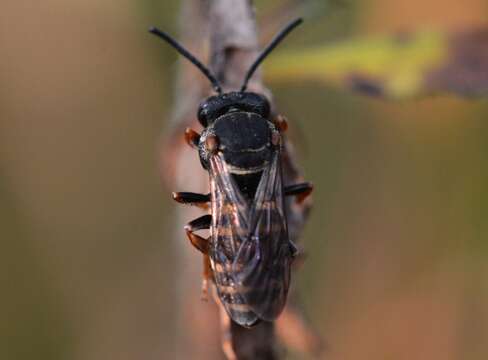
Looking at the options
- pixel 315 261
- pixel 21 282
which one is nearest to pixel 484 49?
pixel 315 261

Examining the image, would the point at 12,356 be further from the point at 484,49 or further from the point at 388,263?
the point at 484,49

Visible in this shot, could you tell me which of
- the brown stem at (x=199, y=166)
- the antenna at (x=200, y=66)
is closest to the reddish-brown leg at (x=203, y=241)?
the brown stem at (x=199, y=166)

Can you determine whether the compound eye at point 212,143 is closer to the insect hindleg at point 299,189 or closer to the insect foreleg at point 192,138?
the insect foreleg at point 192,138

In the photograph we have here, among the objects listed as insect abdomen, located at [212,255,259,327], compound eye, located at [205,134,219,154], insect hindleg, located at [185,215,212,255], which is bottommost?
insect abdomen, located at [212,255,259,327]

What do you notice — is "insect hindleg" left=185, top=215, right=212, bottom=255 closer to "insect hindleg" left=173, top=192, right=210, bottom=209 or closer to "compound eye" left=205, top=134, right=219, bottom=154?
"insect hindleg" left=173, top=192, right=210, bottom=209

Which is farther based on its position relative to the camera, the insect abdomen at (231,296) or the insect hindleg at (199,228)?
the insect hindleg at (199,228)

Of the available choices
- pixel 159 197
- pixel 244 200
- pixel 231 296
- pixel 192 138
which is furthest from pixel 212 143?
pixel 159 197

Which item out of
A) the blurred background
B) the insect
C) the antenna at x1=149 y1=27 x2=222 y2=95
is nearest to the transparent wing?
the insect
